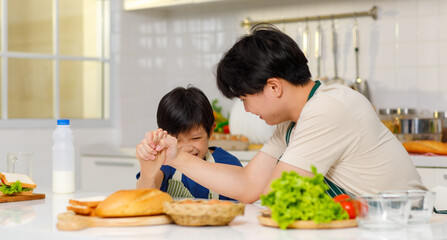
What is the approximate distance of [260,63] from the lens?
164 centimetres

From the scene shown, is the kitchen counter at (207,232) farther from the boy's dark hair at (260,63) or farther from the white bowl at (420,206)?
the boy's dark hair at (260,63)

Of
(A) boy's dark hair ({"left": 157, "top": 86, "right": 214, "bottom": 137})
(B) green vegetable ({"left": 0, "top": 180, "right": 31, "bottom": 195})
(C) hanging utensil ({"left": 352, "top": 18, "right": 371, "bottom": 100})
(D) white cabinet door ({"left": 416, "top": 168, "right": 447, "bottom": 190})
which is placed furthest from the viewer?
(C) hanging utensil ({"left": 352, "top": 18, "right": 371, "bottom": 100})

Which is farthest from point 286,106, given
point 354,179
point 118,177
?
point 118,177

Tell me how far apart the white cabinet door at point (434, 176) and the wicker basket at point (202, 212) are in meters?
1.73

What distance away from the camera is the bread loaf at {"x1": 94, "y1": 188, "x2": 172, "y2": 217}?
135 centimetres

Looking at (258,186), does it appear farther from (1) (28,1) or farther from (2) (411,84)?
(1) (28,1)

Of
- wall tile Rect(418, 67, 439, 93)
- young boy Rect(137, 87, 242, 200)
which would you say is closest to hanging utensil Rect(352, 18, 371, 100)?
wall tile Rect(418, 67, 439, 93)

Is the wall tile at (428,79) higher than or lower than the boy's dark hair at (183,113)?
higher

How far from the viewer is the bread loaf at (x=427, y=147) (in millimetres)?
2883

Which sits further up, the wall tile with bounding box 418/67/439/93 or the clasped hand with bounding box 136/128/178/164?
the wall tile with bounding box 418/67/439/93

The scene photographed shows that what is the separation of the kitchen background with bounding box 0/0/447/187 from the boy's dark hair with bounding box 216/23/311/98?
1860 millimetres

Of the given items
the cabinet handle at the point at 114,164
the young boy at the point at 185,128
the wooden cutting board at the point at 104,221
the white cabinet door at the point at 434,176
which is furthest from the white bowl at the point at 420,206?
the cabinet handle at the point at 114,164

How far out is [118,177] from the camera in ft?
12.1

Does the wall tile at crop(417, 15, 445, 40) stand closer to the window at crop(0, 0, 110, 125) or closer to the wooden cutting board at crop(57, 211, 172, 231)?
the window at crop(0, 0, 110, 125)
